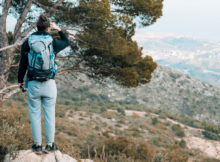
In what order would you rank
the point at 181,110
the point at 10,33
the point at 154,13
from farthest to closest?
the point at 181,110
the point at 10,33
the point at 154,13

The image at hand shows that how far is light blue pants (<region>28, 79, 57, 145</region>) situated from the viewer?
3391 mm

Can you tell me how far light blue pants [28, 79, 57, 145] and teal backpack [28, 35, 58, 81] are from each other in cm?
13

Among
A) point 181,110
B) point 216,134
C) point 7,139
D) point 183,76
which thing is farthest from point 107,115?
point 183,76

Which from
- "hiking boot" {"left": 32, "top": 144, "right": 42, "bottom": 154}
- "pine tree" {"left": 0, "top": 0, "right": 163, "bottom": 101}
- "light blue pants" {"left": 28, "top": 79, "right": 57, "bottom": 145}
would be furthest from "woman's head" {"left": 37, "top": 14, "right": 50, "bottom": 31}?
"pine tree" {"left": 0, "top": 0, "right": 163, "bottom": 101}

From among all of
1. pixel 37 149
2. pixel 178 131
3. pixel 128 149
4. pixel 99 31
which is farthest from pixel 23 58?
pixel 178 131

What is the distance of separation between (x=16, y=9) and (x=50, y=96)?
6823mm

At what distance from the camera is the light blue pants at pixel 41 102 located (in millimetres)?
3391

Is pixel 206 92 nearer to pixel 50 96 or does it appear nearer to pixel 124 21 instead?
pixel 124 21

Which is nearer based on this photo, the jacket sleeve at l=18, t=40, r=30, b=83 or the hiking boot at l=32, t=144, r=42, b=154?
the jacket sleeve at l=18, t=40, r=30, b=83

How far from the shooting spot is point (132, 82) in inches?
324

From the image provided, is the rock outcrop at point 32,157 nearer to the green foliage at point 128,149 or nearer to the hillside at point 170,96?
the green foliage at point 128,149

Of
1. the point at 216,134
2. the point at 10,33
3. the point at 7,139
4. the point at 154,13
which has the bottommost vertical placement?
the point at 216,134

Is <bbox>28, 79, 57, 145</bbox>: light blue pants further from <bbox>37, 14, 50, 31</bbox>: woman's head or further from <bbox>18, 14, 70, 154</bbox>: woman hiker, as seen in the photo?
<bbox>37, 14, 50, 31</bbox>: woman's head

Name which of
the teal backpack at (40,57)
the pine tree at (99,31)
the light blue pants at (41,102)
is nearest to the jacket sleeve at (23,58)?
the teal backpack at (40,57)
